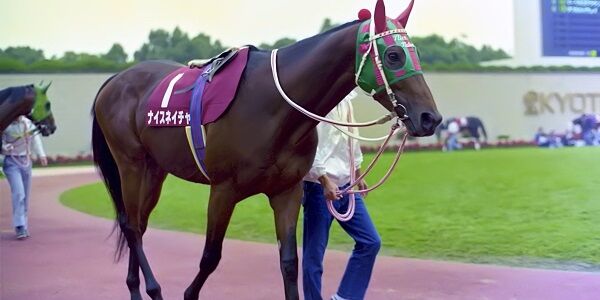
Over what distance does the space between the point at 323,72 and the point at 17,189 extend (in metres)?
4.66

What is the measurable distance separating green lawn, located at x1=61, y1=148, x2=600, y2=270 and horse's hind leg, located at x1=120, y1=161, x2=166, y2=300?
9.46ft

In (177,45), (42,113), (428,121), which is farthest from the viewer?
(177,45)

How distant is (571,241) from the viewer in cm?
611

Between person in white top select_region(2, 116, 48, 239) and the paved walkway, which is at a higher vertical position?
person in white top select_region(2, 116, 48, 239)

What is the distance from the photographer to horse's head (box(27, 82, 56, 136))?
5051mm

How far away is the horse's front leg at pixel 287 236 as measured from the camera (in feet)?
9.71

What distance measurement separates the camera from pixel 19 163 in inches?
257

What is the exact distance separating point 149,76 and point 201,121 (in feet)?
2.95

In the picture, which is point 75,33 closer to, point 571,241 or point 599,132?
point 571,241

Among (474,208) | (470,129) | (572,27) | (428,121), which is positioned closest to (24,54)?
(428,121)

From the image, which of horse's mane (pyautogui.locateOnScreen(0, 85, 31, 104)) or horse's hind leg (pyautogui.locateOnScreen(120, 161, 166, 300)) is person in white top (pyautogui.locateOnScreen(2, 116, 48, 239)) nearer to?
horse's mane (pyautogui.locateOnScreen(0, 85, 31, 104))

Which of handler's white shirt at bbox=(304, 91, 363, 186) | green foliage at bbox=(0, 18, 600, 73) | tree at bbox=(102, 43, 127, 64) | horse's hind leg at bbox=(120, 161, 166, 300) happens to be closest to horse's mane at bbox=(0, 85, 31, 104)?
horse's hind leg at bbox=(120, 161, 166, 300)

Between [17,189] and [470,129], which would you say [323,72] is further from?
[470,129]

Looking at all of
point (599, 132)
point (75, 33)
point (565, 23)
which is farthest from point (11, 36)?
point (599, 132)
